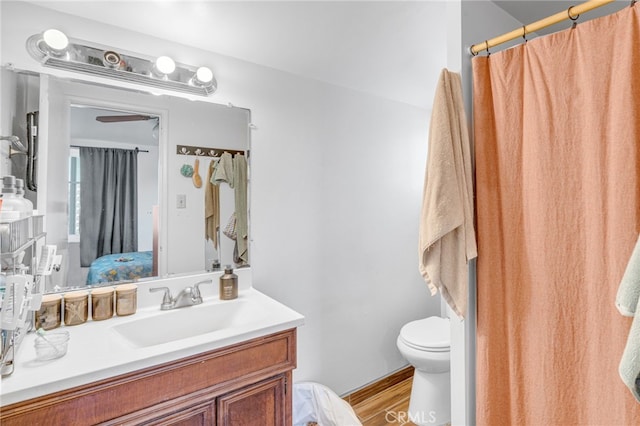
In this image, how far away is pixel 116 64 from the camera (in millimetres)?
1456

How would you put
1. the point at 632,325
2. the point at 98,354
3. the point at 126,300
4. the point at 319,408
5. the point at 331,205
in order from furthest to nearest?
the point at 331,205 → the point at 319,408 → the point at 126,300 → the point at 98,354 → the point at 632,325

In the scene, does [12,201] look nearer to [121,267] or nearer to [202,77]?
[121,267]

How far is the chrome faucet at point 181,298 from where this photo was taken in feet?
4.94

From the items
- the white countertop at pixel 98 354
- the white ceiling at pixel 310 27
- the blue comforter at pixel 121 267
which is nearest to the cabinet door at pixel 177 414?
the white countertop at pixel 98 354

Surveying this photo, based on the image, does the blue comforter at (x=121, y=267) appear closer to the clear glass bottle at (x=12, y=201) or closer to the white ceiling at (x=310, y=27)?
the clear glass bottle at (x=12, y=201)

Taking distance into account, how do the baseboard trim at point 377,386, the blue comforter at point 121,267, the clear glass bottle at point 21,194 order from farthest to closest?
the baseboard trim at point 377,386 < the blue comforter at point 121,267 < the clear glass bottle at point 21,194

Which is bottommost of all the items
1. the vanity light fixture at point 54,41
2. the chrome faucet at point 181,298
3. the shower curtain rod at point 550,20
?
the chrome faucet at point 181,298

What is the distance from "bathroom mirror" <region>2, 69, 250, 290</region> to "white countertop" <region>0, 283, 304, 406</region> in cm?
29

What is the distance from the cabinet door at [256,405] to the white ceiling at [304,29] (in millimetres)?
1562

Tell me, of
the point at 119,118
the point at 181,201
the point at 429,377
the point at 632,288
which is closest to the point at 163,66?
the point at 119,118

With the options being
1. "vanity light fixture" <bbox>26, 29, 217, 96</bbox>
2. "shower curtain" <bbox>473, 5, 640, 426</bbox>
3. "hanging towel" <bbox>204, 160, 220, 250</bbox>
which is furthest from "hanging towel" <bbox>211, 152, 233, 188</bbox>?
"shower curtain" <bbox>473, 5, 640, 426</bbox>

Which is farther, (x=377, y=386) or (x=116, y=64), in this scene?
(x=377, y=386)

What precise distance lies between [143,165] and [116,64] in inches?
18.1

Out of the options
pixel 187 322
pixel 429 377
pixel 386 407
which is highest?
pixel 187 322
